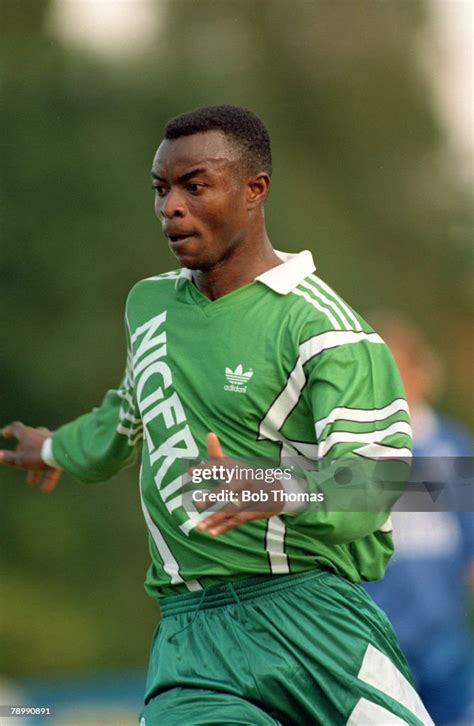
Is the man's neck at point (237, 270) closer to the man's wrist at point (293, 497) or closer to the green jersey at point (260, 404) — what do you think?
the green jersey at point (260, 404)

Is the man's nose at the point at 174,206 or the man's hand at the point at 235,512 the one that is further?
the man's nose at the point at 174,206

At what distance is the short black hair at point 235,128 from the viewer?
135 inches

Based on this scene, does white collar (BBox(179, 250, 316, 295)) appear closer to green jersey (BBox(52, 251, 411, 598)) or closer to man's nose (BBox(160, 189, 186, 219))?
green jersey (BBox(52, 251, 411, 598))

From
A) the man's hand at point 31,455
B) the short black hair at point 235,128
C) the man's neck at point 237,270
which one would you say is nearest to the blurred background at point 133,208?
the man's hand at point 31,455

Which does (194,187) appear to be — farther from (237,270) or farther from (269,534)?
(269,534)

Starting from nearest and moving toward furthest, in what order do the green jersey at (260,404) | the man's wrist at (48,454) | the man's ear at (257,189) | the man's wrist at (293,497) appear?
the man's wrist at (293,497)
the green jersey at (260,404)
the man's ear at (257,189)
the man's wrist at (48,454)

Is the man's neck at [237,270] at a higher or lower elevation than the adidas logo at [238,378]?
higher

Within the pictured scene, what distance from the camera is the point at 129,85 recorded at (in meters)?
8.08

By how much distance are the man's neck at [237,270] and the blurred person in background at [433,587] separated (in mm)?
2298

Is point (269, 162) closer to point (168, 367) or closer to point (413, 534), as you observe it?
point (168, 367)

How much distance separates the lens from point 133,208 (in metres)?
8.45

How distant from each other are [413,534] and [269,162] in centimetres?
261

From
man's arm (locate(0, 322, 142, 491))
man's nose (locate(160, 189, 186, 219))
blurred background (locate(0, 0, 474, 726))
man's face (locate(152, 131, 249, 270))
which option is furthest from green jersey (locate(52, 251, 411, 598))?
blurred background (locate(0, 0, 474, 726))

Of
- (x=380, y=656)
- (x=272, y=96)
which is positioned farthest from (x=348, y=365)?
(x=272, y=96)
